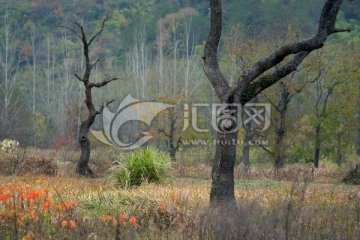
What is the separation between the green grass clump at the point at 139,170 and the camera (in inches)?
576

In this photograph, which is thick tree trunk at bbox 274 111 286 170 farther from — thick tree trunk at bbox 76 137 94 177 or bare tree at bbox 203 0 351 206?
bare tree at bbox 203 0 351 206

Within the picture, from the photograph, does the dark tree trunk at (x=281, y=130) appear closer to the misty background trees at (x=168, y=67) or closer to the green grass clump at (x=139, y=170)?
the misty background trees at (x=168, y=67)

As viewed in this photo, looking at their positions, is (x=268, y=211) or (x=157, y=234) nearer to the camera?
(x=268, y=211)

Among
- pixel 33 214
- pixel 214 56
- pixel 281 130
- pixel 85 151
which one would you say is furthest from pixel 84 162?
pixel 33 214

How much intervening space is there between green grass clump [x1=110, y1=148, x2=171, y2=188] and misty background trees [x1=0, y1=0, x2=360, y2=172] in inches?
452

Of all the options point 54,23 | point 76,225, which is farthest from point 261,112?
point 54,23

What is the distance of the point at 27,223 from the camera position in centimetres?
639

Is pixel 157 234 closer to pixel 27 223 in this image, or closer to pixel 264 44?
pixel 27 223

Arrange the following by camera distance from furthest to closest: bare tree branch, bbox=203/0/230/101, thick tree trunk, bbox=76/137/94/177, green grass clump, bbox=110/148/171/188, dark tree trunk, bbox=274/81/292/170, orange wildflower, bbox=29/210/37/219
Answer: dark tree trunk, bbox=274/81/292/170 → thick tree trunk, bbox=76/137/94/177 → green grass clump, bbox=110/148/171/188 → bare tree branch, bbox=203/0/230/101 → orange wildflower, bbox=29/210/37/219

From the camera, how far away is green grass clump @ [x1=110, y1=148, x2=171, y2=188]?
14641mm

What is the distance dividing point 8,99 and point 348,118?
80.8 feet

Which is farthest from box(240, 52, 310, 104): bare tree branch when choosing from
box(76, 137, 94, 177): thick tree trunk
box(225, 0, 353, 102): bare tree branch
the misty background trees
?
the misty background trees

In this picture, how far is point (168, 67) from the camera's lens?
1998 inches

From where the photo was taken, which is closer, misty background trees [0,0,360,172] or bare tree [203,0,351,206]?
bare tree [203,0,351,206]
